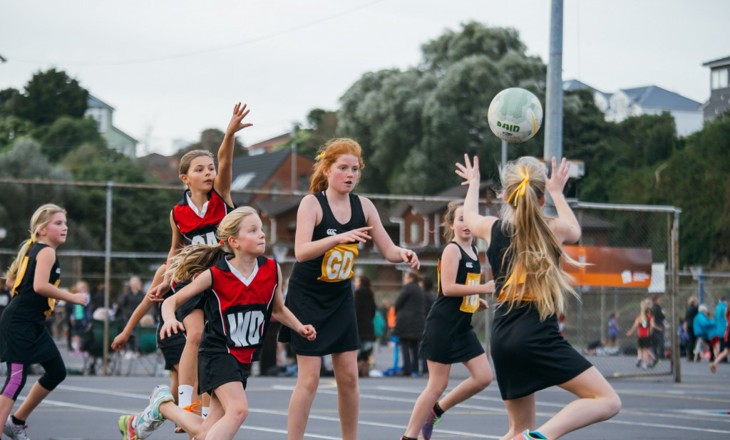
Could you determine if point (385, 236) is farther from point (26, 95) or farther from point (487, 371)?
point (26, 95)

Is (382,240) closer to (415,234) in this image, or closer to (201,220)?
(201,220)

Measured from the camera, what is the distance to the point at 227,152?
8109 mm

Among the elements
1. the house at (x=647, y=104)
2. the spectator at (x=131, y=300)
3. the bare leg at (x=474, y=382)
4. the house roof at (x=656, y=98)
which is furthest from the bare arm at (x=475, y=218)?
the house roof at (x=656, y=98)

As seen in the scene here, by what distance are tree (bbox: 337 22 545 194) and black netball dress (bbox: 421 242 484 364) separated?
39679mm

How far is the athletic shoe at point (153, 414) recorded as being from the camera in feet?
24.9

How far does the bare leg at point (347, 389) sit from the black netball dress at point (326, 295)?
7 cm

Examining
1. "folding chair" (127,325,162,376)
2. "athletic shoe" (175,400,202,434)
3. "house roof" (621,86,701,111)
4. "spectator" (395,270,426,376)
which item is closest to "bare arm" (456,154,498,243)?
"athletic shoe" (175,400,202,434)

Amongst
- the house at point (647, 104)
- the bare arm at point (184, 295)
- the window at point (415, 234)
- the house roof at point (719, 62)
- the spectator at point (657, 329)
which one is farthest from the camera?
the window at point (415, 234)

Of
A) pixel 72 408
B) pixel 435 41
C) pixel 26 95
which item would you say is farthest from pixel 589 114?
pixel 72 408

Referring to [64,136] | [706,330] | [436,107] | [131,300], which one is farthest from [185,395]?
[64,136]

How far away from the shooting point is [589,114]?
58844mm

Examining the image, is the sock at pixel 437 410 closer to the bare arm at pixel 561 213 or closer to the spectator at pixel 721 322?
the bare arm at pixel 561 213

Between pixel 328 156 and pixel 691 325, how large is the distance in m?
23.1

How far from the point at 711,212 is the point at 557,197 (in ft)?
148
